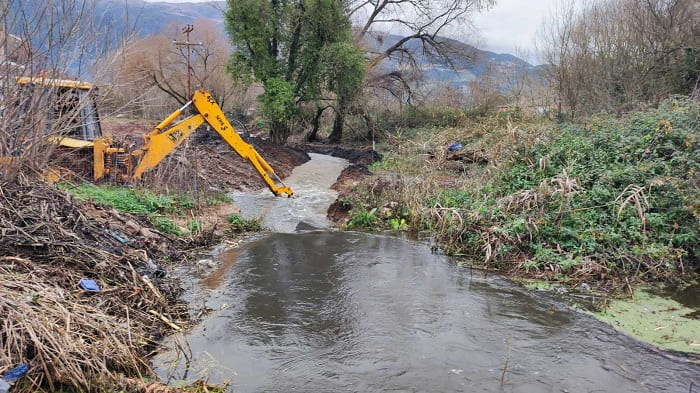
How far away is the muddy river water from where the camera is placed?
4594 millimetres

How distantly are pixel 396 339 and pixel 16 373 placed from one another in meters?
3.53

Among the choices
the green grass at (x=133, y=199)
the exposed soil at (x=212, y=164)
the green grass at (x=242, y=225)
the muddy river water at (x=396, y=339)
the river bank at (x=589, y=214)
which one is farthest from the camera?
the exposed soil at (x=212, y=164)

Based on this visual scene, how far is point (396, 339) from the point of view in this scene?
5.37 meters

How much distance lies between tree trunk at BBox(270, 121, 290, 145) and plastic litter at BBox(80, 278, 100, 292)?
18.8 m

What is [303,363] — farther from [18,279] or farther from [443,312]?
[18,279]

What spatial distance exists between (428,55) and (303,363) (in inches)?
1026

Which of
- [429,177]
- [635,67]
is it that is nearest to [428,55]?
[635,67]

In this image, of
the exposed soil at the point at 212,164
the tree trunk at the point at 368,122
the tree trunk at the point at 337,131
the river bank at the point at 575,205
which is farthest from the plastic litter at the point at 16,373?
the tree trunk at the point at 337,131

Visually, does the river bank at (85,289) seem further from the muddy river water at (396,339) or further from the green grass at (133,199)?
the muddy river water at (396,339)

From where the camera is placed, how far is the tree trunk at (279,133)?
2369cm

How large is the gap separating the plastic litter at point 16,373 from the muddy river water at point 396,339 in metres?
1.14

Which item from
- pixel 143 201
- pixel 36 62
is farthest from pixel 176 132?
pixel 36 62

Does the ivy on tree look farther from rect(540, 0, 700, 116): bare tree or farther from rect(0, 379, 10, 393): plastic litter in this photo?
rect(0, 379, 10, 393): plastic litter

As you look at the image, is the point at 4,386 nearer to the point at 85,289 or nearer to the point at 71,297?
the point at 71,297
